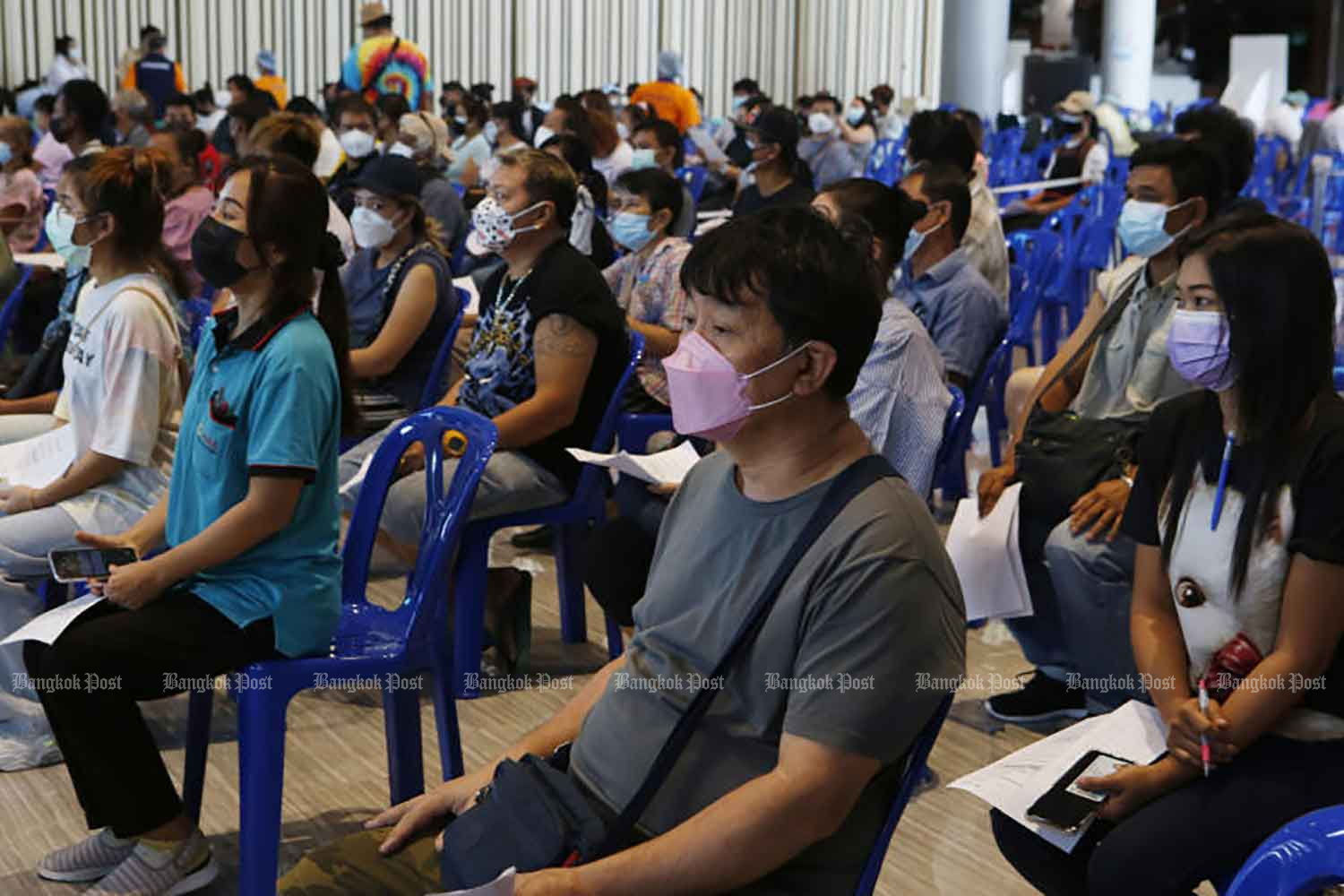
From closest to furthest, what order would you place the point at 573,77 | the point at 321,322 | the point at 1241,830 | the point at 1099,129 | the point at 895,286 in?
the point at 1241,830 → the point at 321,322 → the point at 895,286 → the point at 1099,129 → the point at 573,77

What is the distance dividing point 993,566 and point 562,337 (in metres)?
1.00

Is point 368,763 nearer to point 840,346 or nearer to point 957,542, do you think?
point 957,542

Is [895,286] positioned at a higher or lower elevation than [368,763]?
higher

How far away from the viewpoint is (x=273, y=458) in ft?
7.88

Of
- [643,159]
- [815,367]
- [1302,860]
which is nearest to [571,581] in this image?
[815,367]

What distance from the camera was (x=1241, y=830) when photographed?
73.7 inches

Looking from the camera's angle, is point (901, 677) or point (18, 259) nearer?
point (901, 677)

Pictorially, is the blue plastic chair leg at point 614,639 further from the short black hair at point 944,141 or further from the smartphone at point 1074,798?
the short black hair at point 944,141

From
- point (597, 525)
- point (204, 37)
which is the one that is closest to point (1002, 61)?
point (204, 37)

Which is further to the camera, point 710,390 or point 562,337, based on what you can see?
point 562,337

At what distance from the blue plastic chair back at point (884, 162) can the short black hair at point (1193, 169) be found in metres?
7.82

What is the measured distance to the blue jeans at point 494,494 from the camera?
11.2 feet

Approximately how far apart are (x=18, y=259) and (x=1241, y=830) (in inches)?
179

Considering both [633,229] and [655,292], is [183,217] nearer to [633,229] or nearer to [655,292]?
[633,229]
